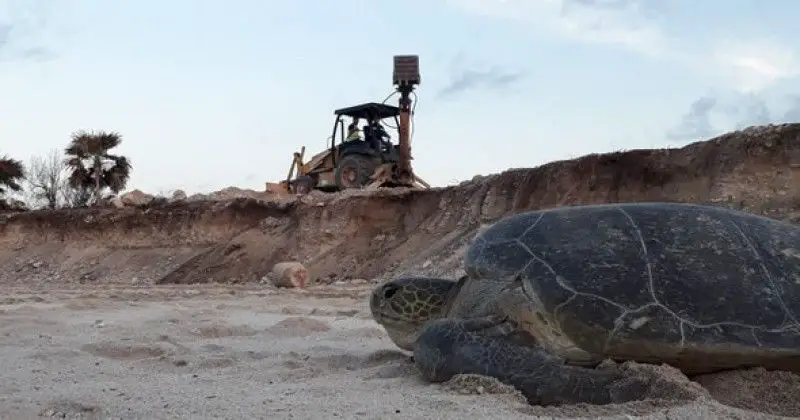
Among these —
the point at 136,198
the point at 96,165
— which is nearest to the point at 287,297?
the point at 136,198

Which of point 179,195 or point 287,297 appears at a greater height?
point 179,195

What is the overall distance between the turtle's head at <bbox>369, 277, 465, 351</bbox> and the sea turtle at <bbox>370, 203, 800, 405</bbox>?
0.32 metres

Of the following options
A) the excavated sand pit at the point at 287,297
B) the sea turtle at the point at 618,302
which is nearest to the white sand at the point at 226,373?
the excavated sand pit at the point at 287,297

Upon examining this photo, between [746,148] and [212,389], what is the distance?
9.12 metres

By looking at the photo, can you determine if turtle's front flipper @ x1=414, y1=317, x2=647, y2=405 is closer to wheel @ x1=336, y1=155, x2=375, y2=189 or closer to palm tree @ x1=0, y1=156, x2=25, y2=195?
wheel @ x1=336, y1=155, x2=375, y2=189

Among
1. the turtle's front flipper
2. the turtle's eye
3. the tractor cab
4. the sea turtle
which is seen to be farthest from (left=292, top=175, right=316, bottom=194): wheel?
the turtle's front flipper

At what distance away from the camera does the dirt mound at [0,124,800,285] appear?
10383mm

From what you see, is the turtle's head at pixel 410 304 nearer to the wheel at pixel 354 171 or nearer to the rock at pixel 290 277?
the rock at pixel 290 277

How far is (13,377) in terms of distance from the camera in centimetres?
355

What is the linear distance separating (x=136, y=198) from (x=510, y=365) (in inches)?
710

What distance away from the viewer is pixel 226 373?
380 cm

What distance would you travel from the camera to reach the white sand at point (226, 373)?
2779 millimetres

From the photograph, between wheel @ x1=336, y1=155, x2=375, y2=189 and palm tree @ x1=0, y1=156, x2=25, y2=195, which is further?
palm tree @ x1=0, y1=156, x2=25, y2=195

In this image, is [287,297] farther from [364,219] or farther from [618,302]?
[618,302]
